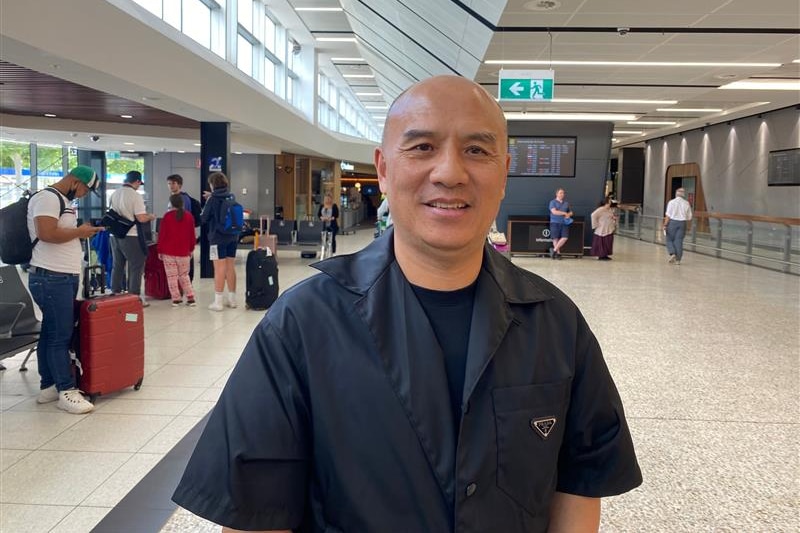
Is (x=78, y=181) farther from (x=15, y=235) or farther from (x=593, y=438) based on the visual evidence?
(x=593, y=438)

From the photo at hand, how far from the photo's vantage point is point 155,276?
956cm

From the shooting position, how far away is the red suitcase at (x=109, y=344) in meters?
4.82

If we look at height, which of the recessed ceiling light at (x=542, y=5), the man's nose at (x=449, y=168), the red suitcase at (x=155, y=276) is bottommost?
the red suitcase at (x=155, y=276)

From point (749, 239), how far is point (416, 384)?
53.3 feet

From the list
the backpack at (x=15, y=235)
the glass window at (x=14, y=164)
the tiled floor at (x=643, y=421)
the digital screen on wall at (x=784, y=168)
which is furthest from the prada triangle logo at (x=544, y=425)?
the glass window at (x=14, y=164)

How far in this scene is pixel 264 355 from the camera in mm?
1185

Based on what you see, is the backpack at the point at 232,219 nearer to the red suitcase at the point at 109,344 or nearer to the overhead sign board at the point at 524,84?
the red suitcase at the point at 109,344

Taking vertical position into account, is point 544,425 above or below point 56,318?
above

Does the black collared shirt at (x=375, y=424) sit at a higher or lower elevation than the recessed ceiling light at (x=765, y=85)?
lower

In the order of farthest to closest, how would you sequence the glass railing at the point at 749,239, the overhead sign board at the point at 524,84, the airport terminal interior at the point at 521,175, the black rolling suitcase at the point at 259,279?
the glass railing at the point at 749,239 < the overhead sign board at the point at 524,84 < the black rolling suitcase at the point at 259,279 < the airport terminal interior at the point at 521,175

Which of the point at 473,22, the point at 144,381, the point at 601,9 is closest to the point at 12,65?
the point at 144,381

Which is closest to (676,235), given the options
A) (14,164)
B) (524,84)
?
(524,84)

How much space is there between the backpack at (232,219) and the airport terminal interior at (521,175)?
3.72ft

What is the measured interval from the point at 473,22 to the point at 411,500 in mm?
9391
